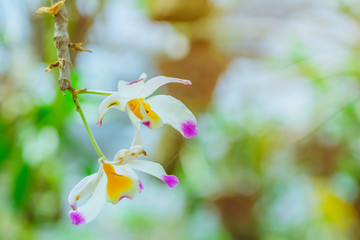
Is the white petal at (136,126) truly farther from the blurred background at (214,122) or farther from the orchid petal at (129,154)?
the blurred background at (214,122)

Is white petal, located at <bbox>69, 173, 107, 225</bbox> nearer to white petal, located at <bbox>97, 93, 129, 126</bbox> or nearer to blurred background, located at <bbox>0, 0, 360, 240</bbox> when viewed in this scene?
white petal, located at <bbox>97, 93, 129, 126</bbox>

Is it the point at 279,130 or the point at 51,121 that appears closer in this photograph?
the point at 51,121

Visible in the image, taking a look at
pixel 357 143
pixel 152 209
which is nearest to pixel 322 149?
pixel 357 143

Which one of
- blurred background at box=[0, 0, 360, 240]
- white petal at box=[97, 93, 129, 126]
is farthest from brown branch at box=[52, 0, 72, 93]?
blurred background at box=[0, 0, 360, 240]

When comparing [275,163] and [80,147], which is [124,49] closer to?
[80,147]

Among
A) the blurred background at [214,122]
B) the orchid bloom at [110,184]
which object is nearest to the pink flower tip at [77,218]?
the orchid bloom at [110,184]

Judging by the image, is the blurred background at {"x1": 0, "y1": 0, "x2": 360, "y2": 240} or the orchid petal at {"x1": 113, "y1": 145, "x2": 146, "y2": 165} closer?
the orchid petal at {"x1": 113, "y1": 145, "x2": 146, "y2": 165}
